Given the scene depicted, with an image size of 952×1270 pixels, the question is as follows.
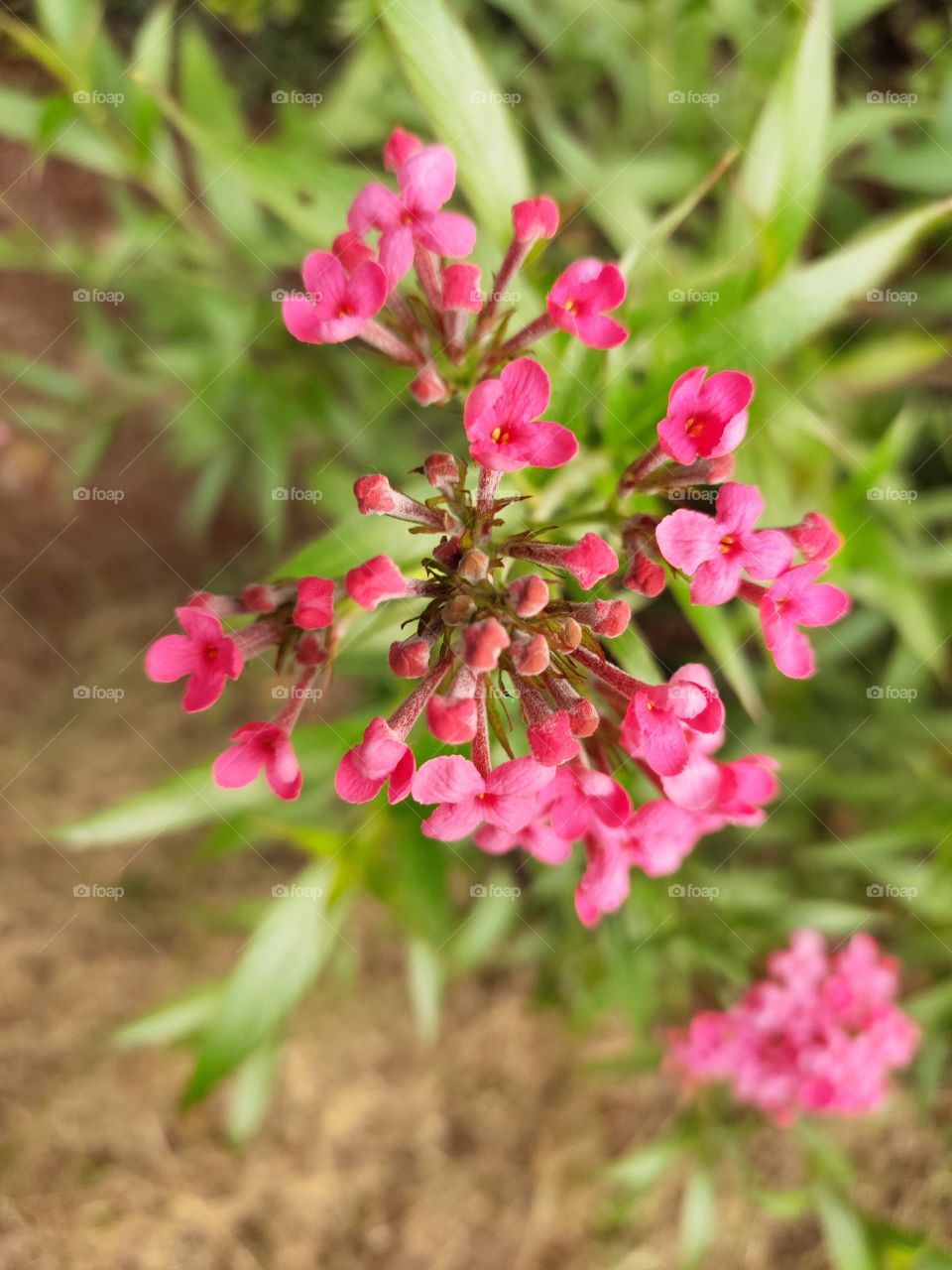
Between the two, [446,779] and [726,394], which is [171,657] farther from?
[726,394]

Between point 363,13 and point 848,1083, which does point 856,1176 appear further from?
point 363,13

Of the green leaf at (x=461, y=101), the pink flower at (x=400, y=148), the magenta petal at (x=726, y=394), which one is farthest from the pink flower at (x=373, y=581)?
the green leaf at (x=461, y=101)

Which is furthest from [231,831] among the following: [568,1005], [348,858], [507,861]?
[568,1005]

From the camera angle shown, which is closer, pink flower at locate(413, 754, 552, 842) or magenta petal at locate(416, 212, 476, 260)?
pink flower at locate(413, 754, 552, 842)

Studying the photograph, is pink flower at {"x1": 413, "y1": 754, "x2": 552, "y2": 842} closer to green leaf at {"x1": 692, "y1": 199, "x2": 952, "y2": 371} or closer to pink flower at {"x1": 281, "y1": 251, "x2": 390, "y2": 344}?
pink flower at {"x1": 281, "y1": 251, "x2": 390, "y2": 344}

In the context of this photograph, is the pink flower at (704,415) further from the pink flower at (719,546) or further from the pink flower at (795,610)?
the pink flower at (795,610)

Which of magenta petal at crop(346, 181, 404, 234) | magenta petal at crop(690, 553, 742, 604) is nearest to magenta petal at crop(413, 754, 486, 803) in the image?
magenta petal at crop(690, 553, 742, 604)
